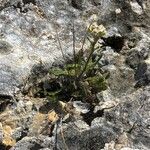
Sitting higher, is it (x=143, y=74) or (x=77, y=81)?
(x=143, y=74)

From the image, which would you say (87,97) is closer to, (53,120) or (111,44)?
(53,120)

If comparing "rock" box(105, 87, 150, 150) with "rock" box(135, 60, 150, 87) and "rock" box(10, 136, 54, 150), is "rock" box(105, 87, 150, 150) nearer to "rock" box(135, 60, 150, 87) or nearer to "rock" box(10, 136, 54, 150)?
"rock" box(135, 60, 150, 87)

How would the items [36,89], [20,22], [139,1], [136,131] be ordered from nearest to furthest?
1. [136,131]
2. [36,89]
3. [20,22]
4. [139,1]

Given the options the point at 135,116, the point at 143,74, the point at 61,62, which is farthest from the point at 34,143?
the point at 143,74

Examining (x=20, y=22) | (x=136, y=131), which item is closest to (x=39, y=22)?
(x=20, y=22)

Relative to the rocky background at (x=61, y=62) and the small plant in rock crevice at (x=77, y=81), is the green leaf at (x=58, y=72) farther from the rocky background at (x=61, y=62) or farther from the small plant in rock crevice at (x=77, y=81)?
the rocky background at (x=61, y=62)

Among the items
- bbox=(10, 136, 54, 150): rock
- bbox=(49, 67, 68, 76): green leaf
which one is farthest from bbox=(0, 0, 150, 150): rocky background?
bbox=(49, 67, 68, 76): green leaf

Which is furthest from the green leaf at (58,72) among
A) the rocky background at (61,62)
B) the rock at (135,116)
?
the rock at (135,116)

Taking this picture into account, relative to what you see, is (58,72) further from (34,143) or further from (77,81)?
(34,143)
